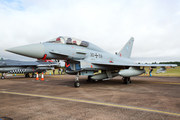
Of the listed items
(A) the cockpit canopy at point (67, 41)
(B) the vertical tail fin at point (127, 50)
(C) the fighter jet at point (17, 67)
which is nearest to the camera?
(A) the cockpit canopy at point (67, 41)

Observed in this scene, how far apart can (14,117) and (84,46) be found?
259 inches

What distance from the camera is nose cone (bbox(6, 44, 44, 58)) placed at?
6.13 metres

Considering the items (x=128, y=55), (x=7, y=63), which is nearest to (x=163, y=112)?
(x=128, y=55)

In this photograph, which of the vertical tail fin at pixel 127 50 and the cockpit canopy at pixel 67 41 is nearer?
the cockpit canopy at pixel 67 41

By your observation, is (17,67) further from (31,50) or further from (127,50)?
(127,50)

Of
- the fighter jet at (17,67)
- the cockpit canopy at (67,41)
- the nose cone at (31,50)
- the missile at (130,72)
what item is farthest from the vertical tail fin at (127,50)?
the fighter jet at (17,67)

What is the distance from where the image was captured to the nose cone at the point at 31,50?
20.1 feet

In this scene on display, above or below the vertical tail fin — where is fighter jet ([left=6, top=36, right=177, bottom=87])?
below

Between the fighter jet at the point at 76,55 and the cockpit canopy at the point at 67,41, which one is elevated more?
the cockpit canopy at the point at 67,41

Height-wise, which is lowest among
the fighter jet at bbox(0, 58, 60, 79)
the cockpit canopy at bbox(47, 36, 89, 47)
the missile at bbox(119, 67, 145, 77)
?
the missile at bbox(119, 67, 145, 77)

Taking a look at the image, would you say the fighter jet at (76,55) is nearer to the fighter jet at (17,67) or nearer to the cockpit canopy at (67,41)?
the cockpit canopy at (67,41)

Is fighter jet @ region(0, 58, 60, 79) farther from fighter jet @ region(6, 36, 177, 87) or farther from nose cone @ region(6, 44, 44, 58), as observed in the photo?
nose cone @ region(6, 44, 44, 58)

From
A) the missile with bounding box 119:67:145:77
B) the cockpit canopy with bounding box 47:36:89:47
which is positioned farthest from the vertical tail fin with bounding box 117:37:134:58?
→ the cockpit canopy with bounding box 47:36:89:47

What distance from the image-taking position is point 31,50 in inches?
253
